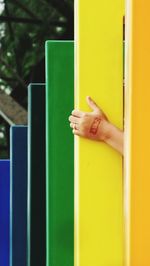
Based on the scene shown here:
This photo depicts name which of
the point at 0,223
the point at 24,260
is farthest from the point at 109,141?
the point at 0,223

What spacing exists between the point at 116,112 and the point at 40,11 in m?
8.79

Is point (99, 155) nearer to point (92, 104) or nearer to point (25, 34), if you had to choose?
point (92, 104)

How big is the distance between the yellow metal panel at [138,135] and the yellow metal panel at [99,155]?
0.79 meters

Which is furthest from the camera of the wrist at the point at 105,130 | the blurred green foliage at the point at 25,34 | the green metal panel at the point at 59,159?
the blurred green foliage at the point at 25,34

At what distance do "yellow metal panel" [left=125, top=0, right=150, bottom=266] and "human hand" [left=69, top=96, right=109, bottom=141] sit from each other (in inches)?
30.9

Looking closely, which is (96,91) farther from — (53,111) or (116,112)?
(53,111)

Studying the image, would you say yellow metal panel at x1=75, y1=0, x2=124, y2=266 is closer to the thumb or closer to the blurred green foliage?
the thumb

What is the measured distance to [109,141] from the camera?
312cm

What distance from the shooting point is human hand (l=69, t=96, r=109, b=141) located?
3.13m

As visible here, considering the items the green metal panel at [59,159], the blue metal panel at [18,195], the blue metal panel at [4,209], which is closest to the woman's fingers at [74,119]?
the green metal panel at [59,159]

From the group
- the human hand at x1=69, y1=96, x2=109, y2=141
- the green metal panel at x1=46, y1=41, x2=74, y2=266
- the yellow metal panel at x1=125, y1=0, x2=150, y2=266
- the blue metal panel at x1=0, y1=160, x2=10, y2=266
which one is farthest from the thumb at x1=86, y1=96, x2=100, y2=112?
the blue metal panel at x1=0, y1=160, x2=10, y2=266

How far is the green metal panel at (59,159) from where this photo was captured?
11.8ft

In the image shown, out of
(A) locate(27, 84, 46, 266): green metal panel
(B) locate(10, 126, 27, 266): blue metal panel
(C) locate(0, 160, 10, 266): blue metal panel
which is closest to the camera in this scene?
(A) locate(27, 84, 46, 266): green metal panel

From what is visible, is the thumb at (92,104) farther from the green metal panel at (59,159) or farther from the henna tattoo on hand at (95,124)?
the green metal panel at (59,159)
